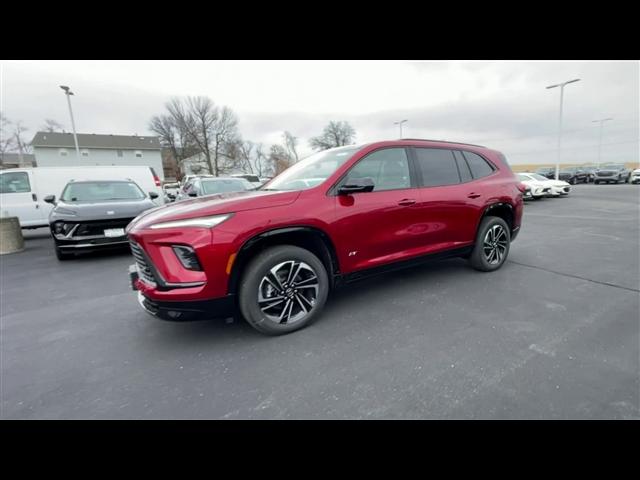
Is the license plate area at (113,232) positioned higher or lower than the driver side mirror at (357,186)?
lower

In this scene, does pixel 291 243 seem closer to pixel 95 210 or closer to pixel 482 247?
pixel 482 247

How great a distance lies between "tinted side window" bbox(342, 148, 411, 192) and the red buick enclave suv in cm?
1

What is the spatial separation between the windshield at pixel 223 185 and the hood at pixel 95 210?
248 cm

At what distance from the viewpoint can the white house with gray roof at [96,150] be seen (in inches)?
1657

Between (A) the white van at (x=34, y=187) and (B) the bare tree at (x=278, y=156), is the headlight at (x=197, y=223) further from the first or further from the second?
(B) the bare tree at (x=278, y=156)

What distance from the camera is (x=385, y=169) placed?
3.17m

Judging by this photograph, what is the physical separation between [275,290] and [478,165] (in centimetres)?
332

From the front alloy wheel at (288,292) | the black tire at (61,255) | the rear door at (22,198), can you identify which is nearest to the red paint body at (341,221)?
the front alloy wheel at (288,292)

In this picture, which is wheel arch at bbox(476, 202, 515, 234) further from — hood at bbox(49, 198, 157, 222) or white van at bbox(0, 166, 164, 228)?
white van at bbox(0, 166, 164, 228)

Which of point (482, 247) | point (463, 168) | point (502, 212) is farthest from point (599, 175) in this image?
point (463, 168)

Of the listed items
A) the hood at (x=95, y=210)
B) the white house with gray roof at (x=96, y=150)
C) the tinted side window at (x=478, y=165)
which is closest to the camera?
the tinted side window at (x=478, y=165)
